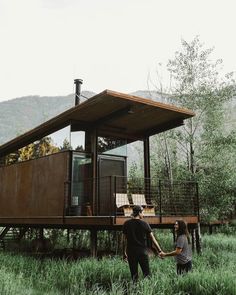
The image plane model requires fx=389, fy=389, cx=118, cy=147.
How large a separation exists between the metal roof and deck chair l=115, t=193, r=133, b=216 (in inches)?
86.3

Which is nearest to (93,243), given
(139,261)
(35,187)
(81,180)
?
(81,180)

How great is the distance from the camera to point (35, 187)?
1295cm

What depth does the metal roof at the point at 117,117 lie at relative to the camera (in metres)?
10.7

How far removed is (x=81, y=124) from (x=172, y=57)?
9779 millimetres

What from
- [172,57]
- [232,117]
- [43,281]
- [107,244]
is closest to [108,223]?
[43,281]

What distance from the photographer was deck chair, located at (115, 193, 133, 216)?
11.2 meters

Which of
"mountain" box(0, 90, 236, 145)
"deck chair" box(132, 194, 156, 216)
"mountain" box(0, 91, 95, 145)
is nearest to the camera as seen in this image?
"deck chair" box(132, 194, 156, 216)

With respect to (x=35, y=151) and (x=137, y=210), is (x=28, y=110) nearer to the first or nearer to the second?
(x=35, y=151)

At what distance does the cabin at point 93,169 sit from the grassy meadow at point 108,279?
5.10ft

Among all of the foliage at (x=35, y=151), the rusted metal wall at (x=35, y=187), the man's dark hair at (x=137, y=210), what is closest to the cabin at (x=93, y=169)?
the rusted metal wall at (x=35, y=187)

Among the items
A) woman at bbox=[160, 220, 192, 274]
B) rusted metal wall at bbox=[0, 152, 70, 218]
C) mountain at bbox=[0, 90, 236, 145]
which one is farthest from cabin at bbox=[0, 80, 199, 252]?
mountain at bbox=[0, 90, 236, 145]

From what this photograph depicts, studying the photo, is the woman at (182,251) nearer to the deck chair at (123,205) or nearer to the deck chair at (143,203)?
the deck chair at (123,205)

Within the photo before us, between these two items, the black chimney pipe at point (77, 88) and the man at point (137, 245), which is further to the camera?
the black chimney pipe at point (77, 88)

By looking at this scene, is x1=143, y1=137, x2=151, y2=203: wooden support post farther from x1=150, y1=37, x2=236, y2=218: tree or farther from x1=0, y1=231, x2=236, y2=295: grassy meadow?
x1=150, y1=37, x2=236, y2=218: tree
